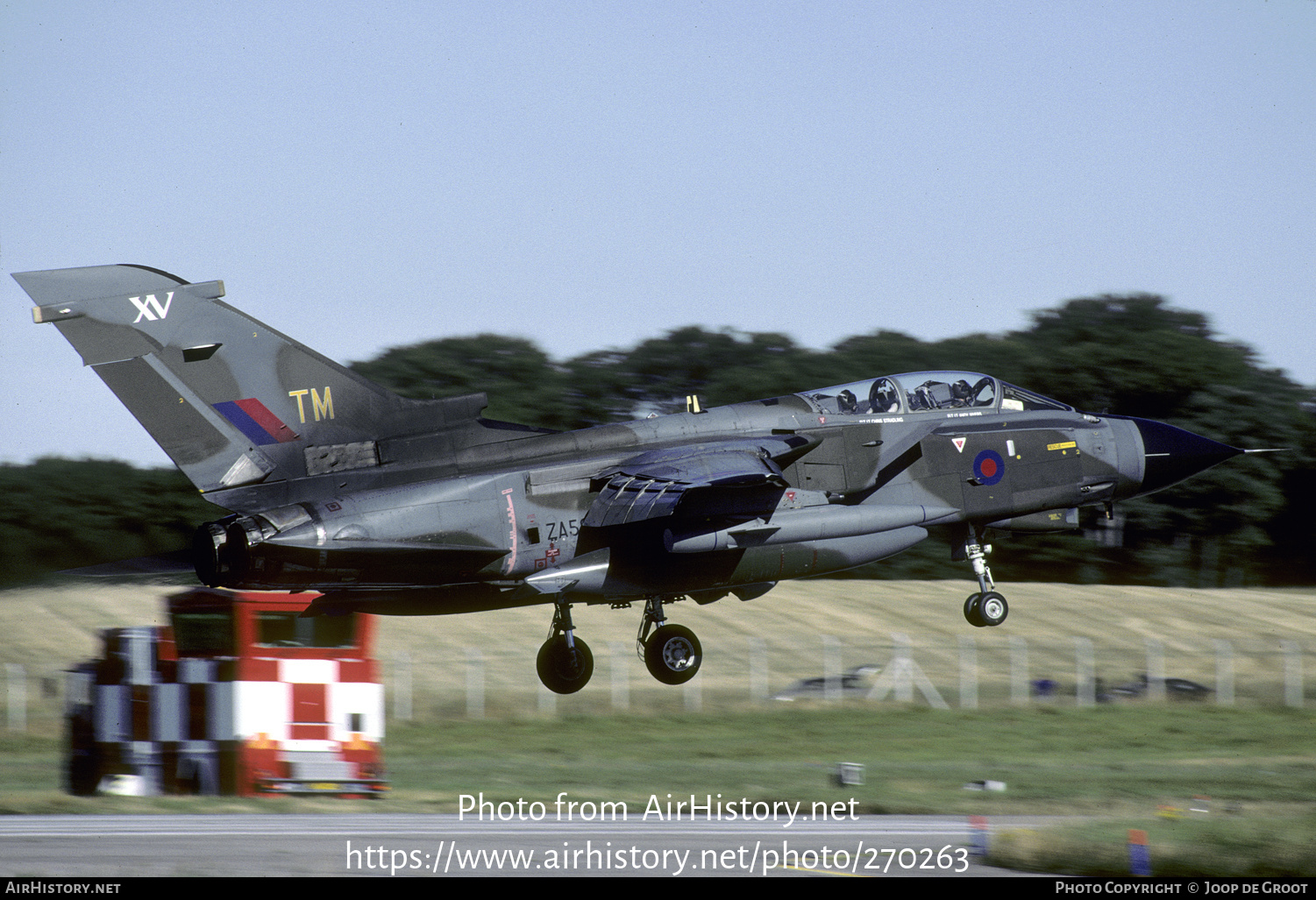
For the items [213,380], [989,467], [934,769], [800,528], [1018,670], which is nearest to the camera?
[213,380]

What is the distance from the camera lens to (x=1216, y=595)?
147 feet

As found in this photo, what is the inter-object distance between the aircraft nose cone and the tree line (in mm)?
25025

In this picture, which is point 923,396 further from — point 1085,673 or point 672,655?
point 1085,673

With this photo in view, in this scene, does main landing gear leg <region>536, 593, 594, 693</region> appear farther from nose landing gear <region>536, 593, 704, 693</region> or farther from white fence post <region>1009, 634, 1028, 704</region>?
white fence post <region>1009, 634, 1028, 704</region>

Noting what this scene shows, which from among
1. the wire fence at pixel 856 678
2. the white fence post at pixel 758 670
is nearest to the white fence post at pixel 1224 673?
the wire fence at pixel 856 678

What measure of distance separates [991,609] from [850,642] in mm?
19655

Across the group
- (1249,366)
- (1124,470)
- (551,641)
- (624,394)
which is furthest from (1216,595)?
(551,641)

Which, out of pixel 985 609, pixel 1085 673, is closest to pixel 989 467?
pixel 985 609

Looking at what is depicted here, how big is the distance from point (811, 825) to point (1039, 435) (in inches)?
293

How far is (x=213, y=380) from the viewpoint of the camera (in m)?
17.8

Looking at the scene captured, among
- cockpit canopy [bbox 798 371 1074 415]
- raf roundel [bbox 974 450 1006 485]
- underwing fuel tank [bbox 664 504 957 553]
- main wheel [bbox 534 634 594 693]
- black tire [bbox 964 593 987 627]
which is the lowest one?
main wheel [bbox 534 634 594 693]

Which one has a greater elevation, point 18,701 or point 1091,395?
point 1091,395

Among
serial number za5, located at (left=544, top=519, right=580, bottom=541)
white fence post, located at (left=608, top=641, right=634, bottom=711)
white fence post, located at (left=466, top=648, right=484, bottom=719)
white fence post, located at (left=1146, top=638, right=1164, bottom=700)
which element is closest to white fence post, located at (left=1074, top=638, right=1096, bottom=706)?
white fence post, located at (left=1146, top=638, right=1164, bottom=700)

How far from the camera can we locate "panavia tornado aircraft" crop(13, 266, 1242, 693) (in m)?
17.5
